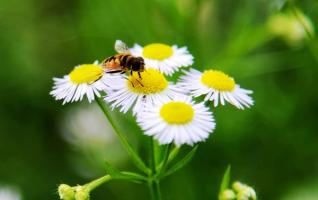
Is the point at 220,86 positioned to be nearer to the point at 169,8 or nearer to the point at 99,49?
the point at 169,8

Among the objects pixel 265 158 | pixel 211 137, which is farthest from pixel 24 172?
pixel 265 158

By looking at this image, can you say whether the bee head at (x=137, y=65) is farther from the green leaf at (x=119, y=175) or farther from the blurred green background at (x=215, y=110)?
the blurred green background at (x=215, y=110)

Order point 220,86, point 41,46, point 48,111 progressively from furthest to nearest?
1. point 41,46
2. point 48,111
3. point 220,86

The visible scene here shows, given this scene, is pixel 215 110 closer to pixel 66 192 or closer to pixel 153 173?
pixel 153 173

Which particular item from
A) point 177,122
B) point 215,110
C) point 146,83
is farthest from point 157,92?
point 215,110

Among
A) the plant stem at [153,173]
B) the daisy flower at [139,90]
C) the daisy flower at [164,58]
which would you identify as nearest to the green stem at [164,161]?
the plant stem at [153,173]
